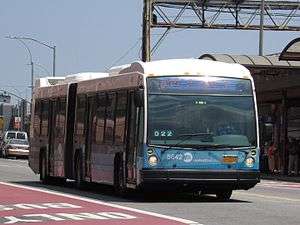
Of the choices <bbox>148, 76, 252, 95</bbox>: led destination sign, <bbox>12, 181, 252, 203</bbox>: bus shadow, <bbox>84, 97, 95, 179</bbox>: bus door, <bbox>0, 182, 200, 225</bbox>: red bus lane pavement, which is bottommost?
<bbox>0, 182, 200, 225</bbox>: red bus lane pavement

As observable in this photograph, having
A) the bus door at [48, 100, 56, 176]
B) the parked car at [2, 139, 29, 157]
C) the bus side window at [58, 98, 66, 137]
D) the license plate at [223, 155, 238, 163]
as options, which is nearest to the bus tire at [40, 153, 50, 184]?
the bus door at [48, 100, 56, 176]

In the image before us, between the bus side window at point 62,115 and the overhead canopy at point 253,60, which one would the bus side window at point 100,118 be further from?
the overhead canopy at point 253,60

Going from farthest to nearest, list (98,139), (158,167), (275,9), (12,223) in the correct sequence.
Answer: (275,9)
(98,139)
(158,167)
(12,223)

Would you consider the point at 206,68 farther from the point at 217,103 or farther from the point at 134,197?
the point at 134,197

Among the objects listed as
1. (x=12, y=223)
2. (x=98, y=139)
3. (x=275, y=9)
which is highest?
(x=275, y=9)

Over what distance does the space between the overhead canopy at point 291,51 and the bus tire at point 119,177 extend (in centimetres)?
1496

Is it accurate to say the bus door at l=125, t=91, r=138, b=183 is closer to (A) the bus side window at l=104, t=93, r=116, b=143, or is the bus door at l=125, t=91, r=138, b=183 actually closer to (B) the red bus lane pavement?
(B) the red bus lane pavement

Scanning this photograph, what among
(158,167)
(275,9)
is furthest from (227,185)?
(275,9)

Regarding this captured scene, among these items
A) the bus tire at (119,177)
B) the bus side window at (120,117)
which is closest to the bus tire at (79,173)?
the bus tire at (119,177)

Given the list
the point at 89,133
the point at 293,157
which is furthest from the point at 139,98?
the point at 293,157

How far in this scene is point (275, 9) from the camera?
183 feet

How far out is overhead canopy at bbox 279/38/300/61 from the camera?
32.6 metres

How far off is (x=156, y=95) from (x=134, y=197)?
9.74 ft

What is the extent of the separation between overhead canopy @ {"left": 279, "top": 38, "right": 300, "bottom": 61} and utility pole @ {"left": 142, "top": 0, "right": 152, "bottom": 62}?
11963 millimetres
